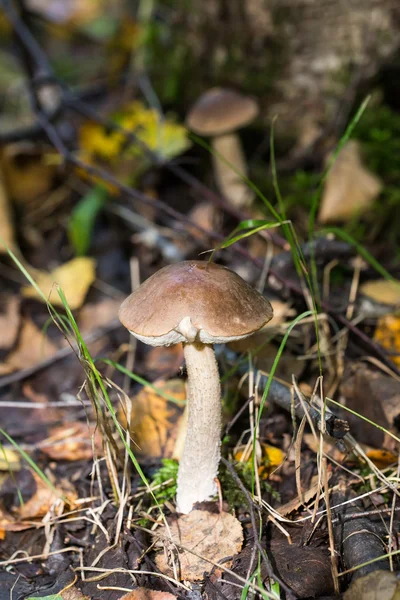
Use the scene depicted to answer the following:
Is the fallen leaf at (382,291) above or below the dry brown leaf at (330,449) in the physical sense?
above

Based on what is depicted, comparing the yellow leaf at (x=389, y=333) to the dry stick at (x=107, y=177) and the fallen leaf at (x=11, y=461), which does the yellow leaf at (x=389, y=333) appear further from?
the fallen leaf at (x=11, y=461)

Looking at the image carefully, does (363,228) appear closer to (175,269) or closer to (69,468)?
(175,269)

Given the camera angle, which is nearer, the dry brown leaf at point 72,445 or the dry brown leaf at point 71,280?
the dry brown leaf at point 72,445

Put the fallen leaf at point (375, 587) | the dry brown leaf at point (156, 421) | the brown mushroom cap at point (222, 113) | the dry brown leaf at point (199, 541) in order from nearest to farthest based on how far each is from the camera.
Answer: the fallen leaf at point (375, 587), the dry brown leaf at point (199, 541), the dry brown leaf at point (156, 421), the brown mushroom cap at point (222, 113)

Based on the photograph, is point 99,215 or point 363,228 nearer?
point 363,228

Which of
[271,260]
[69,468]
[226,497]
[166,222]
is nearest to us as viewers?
[226,497]

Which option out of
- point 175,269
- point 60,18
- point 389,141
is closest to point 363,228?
point 389,141

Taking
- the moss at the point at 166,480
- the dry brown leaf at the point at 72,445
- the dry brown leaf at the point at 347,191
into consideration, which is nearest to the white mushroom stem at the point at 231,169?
the dry brown leaf at the point at 347,191
